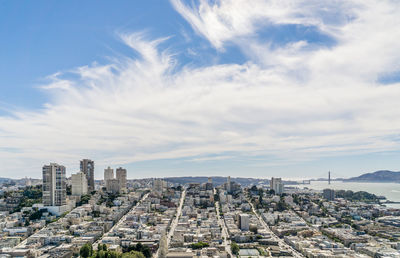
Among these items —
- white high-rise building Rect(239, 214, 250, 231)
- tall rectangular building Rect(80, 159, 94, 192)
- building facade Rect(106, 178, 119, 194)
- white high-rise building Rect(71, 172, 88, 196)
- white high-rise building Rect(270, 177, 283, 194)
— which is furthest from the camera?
white high-rise building Rect(270, 177, 283, 194)

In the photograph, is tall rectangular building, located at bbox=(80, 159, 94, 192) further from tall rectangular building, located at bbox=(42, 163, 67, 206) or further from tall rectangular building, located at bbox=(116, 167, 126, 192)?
tall rectangular building, located at bbox=(42, 163, 67, 206)

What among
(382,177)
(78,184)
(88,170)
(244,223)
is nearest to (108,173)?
(88,170)

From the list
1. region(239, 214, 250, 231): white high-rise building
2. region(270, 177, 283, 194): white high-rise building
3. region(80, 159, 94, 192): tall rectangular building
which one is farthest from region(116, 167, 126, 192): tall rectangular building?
region(239, 214, 250, 231): white high-rise building

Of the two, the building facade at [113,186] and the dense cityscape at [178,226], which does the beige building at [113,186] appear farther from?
the dense cityscape at [178,226]

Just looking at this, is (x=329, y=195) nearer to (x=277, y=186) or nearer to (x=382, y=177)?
(x=277, y=186)

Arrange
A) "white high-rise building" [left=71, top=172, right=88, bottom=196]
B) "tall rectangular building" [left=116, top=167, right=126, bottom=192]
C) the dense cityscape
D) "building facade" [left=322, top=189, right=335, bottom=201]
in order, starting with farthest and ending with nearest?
"tall rectangular building" [left=116, top=167, right=126, bottom=192]
"building facade" [left=322, top=189, right=335, bottom=201]
"white high-rise building" [left=71, top=172, right=88, bottom=196]
the dense cityscape

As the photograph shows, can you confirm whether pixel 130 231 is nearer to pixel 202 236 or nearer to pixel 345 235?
pixel 202 236

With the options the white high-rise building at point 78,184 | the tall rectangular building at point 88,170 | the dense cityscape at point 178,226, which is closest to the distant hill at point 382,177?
the dense cityscape at point 178,226

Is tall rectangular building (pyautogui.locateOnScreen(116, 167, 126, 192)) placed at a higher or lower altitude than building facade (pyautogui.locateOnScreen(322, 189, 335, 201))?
higher
